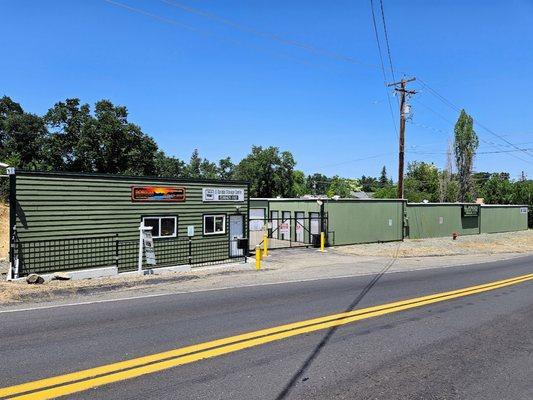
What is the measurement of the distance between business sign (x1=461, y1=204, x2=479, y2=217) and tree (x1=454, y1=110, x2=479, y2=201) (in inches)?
554

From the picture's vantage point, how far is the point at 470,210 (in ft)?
131

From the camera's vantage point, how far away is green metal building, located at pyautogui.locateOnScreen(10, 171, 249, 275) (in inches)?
570

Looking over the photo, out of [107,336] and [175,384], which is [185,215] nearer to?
[107,336]

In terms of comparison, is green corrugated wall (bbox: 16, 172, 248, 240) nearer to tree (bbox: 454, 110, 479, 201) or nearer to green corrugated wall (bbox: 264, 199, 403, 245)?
green corrugated wall (bbox: 264, 199, 403, 245)

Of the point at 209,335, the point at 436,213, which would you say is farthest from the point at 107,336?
the point at 436,213

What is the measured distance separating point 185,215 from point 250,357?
13511 mm

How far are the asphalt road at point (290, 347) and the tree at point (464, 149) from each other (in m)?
47.7

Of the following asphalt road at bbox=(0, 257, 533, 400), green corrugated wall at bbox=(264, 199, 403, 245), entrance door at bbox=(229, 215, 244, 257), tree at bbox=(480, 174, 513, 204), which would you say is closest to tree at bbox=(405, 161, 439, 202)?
tree at bbox=(480, 174, 513, 204)

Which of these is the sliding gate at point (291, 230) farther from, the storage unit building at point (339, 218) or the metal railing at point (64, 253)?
the metal railing at point (64, 253)

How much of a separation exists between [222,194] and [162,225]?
10.9ft

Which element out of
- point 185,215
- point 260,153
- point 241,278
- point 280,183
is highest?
point 260,153

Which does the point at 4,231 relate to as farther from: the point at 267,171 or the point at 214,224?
the point at 267,171

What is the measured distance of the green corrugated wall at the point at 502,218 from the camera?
42906 mm

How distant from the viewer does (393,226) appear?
3247 cm
